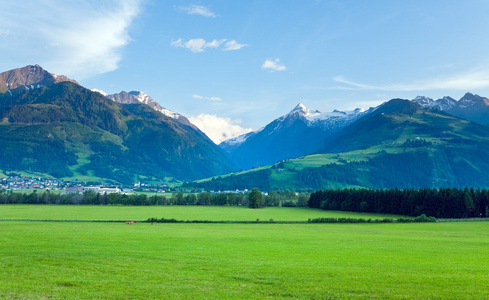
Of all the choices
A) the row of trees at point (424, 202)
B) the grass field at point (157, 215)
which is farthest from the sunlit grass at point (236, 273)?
the row of trees at point (424, 202)

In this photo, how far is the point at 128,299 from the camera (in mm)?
22516

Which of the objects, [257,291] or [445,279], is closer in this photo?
[257,291]

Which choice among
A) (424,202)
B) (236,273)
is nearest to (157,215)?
(424,202)

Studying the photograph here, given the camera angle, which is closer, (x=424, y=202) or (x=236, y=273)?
(x=236, y=273)

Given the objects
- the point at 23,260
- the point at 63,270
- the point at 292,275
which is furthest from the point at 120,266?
the point at 292,275

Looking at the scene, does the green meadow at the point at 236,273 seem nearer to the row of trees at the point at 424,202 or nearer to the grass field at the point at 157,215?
the grass field at the point at 157,215

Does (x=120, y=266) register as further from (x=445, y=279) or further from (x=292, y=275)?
(x=445, y=279)

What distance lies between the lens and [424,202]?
12744cm

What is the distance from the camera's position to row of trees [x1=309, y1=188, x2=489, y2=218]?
122125mm

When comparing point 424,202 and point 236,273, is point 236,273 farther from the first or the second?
point 424,202

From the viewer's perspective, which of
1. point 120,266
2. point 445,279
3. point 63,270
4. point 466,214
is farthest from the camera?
point 466,214

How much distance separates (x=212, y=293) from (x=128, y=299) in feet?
17.5

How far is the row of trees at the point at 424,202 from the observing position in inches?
4808

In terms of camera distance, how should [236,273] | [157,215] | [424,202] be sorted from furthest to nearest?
[157,215]
[424,202]
[236,273]
